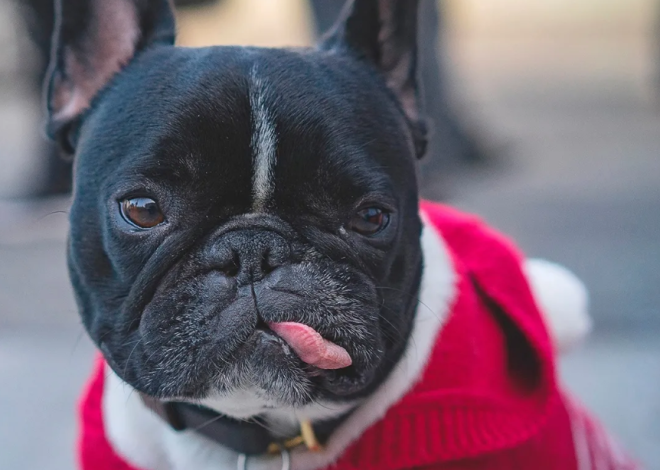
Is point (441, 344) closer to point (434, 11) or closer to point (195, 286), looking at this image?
point (195, 286)

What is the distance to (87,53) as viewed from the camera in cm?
170

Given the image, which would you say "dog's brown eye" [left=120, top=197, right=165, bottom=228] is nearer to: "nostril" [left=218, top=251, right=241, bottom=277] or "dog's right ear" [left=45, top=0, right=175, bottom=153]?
"nostril" [left=218, top=251, right=241, bottom=277]

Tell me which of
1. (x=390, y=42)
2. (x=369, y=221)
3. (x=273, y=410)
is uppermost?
(x=390, y=42)

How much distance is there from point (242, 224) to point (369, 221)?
24 cm

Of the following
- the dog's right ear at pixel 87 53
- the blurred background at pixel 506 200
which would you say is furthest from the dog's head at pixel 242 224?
the blurred background at pixel 506 200

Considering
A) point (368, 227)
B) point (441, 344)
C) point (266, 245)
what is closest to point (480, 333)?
point (441, 344)

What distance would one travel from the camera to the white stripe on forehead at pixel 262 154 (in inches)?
54.0

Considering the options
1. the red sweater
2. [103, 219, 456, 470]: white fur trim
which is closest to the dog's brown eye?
[103, 219, 456, 470]: white fur trim

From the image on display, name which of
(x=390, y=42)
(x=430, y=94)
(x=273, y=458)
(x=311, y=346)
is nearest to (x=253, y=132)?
(x=311, y=346)

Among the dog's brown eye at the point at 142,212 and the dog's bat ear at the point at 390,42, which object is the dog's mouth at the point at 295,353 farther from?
the dog's bat ear at the point at 390,42

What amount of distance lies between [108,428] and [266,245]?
676 millimetres

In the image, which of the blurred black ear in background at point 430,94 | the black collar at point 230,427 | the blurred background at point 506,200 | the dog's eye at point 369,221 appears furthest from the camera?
the blurred black ear in background at point 430,94

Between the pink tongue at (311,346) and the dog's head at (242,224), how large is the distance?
0.6 inches

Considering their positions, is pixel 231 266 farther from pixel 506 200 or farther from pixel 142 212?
pixel 506 200
